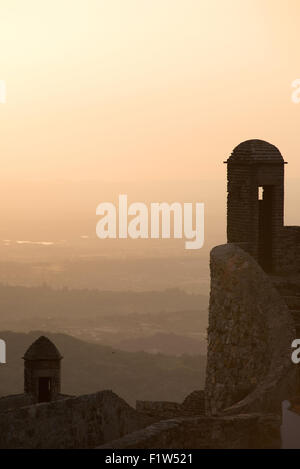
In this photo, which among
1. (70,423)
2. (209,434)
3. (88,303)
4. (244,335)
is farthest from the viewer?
(88,303)

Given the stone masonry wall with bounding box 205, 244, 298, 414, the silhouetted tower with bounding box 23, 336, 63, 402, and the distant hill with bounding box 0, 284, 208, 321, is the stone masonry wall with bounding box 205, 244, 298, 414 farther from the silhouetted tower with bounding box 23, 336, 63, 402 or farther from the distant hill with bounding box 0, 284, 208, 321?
the distant hill with bounding box 0, 284, 208, 321

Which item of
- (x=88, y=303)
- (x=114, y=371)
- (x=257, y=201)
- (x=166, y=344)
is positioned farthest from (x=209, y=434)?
(x=88, y=303)

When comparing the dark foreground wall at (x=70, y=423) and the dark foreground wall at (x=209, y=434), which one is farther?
the dark foreground wall at (x=70, y=423)

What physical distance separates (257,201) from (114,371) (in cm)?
12241

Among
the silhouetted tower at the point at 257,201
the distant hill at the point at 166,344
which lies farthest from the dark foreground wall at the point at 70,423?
the distant hill at the point at 166,344

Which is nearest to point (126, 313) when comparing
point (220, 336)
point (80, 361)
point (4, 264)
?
point (4, 264)

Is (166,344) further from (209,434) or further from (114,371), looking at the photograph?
(209,434)

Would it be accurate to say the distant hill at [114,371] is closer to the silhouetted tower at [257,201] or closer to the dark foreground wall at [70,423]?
the silhouetted tower at [257,201]

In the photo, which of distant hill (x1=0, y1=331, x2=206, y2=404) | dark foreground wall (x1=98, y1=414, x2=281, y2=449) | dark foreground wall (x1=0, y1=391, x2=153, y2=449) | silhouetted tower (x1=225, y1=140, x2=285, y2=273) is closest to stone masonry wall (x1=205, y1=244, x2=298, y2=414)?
dark foreground wall (x1=98, y1=414, x2=281, y2=449)

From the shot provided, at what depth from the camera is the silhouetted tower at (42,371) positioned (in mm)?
35562

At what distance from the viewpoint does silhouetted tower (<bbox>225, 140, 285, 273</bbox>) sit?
83.3ft

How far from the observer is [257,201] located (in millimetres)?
25641

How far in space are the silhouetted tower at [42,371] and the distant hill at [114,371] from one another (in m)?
88.4

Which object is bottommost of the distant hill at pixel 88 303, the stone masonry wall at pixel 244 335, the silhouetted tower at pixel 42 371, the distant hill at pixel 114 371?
the distant hill at pixel 114 371
